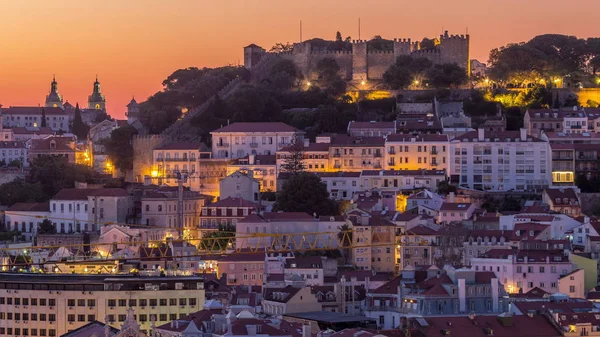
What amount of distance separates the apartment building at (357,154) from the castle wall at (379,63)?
9532 millimetres

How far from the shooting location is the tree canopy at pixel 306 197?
188 ft

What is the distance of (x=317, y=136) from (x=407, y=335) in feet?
103

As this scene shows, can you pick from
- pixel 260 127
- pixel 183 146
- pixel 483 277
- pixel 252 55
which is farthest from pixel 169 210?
pixel 483 277

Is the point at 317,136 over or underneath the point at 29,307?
over

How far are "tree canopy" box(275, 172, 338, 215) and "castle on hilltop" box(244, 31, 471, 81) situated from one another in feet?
49.1

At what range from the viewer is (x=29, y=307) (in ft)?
150

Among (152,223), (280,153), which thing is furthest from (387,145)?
(152,223)

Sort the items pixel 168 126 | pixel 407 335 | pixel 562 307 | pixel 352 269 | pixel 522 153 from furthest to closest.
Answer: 1. pixel 168 126
2. pixel 522 153
3. pixel 352 269
4. pixel 562 307
5. pixel 407 335

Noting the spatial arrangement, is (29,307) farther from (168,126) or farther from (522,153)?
(168,126)

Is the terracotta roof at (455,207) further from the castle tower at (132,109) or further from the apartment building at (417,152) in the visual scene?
the castle tower at (132,109)

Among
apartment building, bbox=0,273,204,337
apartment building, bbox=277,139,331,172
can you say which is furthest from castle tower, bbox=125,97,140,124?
apartment building, bbox=0,273,204,337

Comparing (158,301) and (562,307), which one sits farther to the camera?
(158,301)

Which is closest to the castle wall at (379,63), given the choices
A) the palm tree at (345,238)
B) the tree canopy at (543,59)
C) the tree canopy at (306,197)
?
the tree canopy at (543,59)

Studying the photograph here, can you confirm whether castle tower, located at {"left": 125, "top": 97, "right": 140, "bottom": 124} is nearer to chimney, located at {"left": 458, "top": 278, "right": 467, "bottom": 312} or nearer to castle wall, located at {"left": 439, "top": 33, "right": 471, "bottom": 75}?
castle wall, located at {"left": 439, "top": 33, "right": 471, "bottom": 75}
